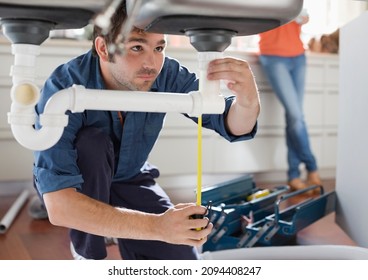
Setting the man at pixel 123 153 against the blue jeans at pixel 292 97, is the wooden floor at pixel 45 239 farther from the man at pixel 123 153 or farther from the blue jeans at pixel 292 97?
the blue jeans at pixel 292 97

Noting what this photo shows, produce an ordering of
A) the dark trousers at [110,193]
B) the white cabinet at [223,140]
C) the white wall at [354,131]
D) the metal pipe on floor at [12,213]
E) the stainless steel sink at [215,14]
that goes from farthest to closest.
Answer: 1. the white cabinet at [223,140]
2. the metal pipe on floor at [12,213]
3. the white wall at [354,131]
4. the dark trousers at [110,193]
5. the stainless steel sink at [215,14]

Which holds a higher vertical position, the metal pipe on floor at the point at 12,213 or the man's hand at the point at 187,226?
the man's hand at the point at 187,226

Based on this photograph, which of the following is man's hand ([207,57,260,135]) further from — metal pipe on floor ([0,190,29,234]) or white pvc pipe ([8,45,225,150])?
metal pipe on floor ([0,190,29,234])

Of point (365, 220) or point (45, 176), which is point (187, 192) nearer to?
point (365, 220)

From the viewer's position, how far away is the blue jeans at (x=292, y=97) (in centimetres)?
Result: 212

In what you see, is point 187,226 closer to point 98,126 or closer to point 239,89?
point 239,89

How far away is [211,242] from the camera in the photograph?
1281mm

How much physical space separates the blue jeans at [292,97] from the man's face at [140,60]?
143 centimetres

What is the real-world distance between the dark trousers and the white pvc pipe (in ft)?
0.99

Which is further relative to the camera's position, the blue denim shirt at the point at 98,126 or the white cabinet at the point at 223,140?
the white cabinet at the point at 223,140

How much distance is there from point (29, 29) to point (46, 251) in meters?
0.90

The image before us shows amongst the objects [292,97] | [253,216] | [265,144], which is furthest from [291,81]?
[253,216]

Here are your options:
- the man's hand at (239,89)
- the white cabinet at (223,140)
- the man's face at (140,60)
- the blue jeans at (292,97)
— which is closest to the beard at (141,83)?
the man's face at (140,60)
